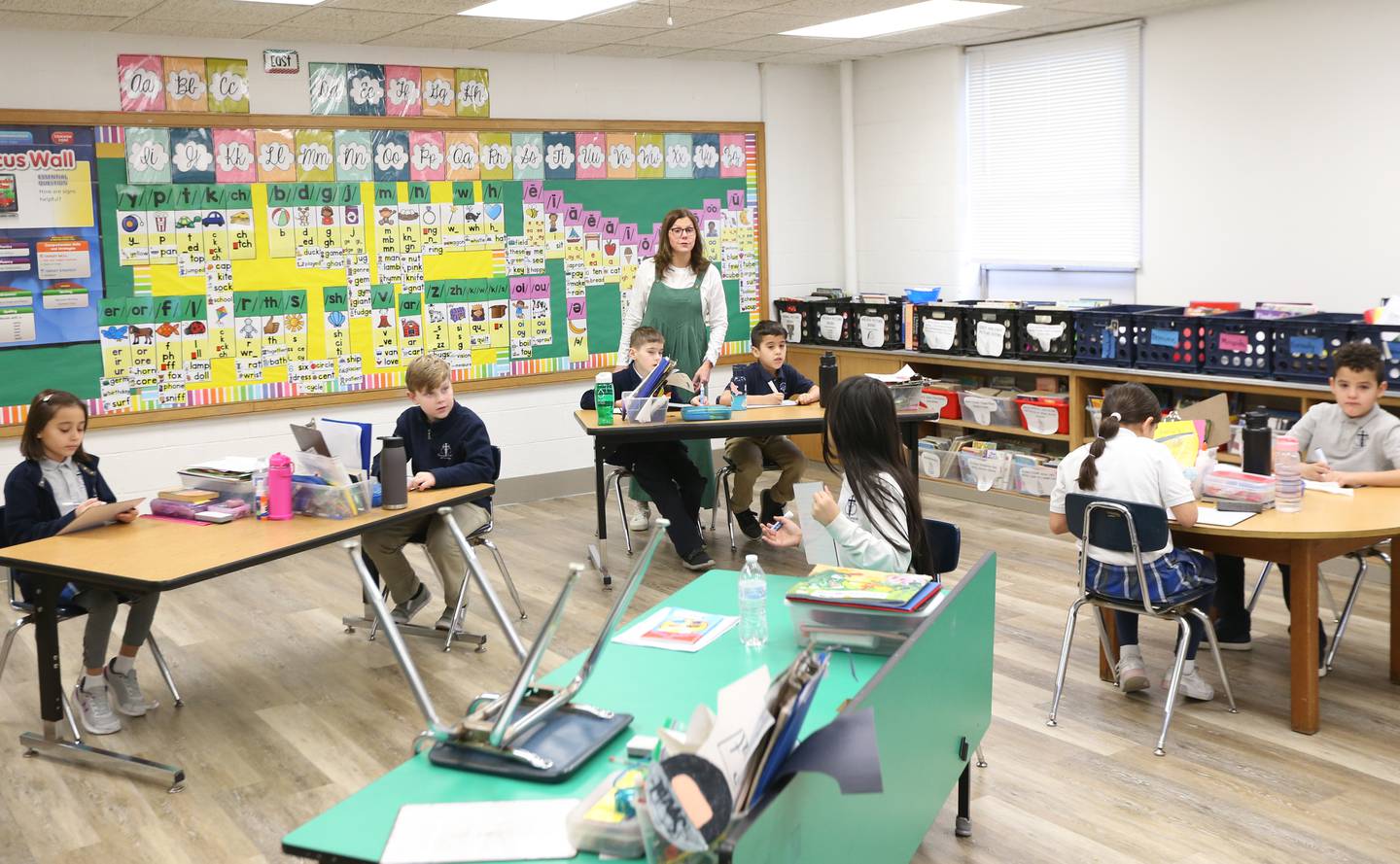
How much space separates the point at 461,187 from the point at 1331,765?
5.31m

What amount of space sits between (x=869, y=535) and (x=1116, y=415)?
3.60 ft

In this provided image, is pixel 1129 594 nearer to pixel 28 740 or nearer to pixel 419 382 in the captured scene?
pixel 419 382

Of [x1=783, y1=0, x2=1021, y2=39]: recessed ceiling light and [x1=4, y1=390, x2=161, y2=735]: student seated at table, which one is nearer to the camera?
[x1=4, y1=390, x2=161, y2=735]: student seated at table

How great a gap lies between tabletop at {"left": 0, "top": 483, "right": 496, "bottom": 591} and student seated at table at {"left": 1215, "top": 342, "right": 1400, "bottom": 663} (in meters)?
2.85

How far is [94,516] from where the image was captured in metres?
4.10

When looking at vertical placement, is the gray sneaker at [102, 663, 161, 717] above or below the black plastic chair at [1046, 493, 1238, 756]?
below

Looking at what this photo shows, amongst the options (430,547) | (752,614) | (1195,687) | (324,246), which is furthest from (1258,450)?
(324,246)

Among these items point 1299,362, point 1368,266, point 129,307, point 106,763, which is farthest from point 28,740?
point 1368,266

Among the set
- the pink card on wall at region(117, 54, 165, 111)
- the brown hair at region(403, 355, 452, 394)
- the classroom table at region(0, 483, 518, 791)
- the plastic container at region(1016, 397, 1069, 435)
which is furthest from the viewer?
the plastic container at region(1016, 397, 1069, 435)

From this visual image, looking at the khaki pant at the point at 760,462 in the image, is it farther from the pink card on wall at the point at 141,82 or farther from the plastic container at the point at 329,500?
the pink card on wall at the point at 141,82

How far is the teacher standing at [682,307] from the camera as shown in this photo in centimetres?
663

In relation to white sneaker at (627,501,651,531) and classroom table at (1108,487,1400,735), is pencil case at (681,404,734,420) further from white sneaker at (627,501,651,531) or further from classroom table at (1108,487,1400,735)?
classroom table at (1108,487,1400,735)

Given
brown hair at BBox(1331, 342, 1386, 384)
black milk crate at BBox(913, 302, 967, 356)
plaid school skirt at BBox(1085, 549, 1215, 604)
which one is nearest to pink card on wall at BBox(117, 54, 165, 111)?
black milk crate at BBox(913, 302, 967, 356)

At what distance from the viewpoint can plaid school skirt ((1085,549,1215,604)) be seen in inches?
155
